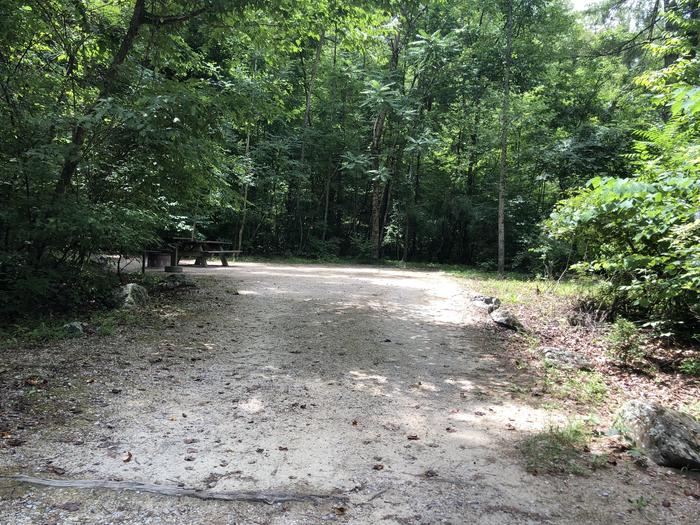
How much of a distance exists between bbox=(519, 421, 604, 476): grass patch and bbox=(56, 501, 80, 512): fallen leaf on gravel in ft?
8.85

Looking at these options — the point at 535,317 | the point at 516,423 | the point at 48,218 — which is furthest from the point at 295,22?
the point at 516,423

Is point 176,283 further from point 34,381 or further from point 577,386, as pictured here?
point 577,386

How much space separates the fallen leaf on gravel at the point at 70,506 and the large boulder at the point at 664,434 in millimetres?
3649

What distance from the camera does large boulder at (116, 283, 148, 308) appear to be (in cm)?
686

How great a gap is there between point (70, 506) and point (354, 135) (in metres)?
20.1

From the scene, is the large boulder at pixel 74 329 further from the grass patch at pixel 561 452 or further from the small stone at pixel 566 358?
the small stone at pixel 566 358

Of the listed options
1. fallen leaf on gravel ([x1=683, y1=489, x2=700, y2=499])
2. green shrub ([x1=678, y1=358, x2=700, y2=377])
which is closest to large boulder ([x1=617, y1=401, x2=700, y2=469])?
fallen leaf on gravel ([x1=683, y1=489, x2=700, y2=499])

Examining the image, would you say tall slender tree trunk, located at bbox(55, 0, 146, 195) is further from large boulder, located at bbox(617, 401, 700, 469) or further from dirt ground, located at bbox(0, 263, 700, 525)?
large boulder, located at bbox(617, 401, 700, 469)

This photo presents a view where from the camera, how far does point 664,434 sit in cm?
316

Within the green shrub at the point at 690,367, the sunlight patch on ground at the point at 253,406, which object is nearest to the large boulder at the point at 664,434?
the green shrub at the point at 690,367

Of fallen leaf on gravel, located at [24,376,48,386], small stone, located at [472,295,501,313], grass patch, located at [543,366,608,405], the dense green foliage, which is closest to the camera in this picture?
fallen leaf on gravel, located at [24,376,48,386]

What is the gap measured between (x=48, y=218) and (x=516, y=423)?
19.2ft

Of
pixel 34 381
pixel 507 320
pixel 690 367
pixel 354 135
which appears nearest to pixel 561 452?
pixel 690 367

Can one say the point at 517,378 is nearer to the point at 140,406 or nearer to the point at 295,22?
the point at 140,406
